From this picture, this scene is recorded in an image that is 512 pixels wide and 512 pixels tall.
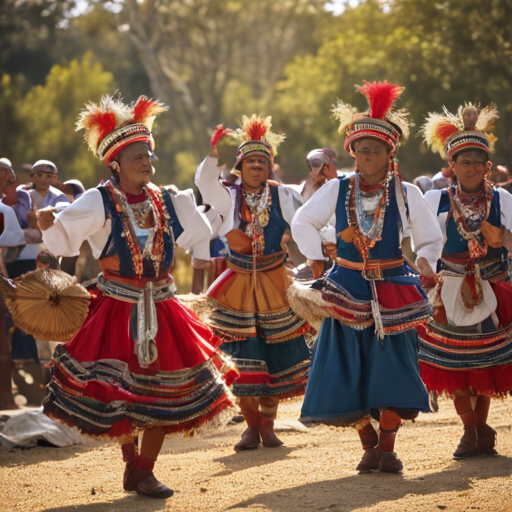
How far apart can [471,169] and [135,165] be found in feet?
8.84

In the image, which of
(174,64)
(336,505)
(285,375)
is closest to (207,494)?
(336,505)

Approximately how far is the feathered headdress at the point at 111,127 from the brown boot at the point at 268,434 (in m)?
2.83

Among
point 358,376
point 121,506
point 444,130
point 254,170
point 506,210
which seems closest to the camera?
point 121,506

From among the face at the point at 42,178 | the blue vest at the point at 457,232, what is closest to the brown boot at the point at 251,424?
the blue vest at the point at 457,232

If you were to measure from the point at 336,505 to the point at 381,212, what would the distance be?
6.71ft

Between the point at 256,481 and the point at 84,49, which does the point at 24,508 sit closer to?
the point at 256,481

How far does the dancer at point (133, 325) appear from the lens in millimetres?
5965

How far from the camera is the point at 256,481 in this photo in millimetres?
6578

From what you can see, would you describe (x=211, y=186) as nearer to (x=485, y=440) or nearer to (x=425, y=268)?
(x=425, y=268)

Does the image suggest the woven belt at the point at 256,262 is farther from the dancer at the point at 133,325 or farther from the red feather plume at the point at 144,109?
the red feather plume at the point at 144,109

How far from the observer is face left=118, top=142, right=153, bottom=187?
633cm

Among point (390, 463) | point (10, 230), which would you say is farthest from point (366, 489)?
point (10, 230)

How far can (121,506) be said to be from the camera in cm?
599

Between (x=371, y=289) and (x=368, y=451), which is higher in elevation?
(x=371, y=289)
